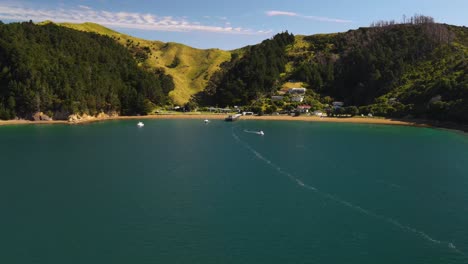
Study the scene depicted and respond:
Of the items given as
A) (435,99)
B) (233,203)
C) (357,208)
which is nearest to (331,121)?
(435,99)

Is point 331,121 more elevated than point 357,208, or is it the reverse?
point 331,121

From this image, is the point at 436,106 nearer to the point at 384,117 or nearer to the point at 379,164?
the point at 384,117

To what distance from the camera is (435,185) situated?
66.9 m

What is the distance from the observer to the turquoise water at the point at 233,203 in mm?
41938

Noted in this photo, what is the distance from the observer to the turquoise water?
41.9 metres

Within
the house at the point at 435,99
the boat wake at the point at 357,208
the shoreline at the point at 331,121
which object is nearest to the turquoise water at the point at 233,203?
the boat wake at the point at 357,208

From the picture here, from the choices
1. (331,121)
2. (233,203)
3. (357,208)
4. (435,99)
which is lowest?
(233,203)

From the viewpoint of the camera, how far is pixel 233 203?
2244 inches

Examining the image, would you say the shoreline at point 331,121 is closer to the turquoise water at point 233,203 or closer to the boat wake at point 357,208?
the turquoise water at point 233,203

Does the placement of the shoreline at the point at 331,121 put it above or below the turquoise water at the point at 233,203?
above

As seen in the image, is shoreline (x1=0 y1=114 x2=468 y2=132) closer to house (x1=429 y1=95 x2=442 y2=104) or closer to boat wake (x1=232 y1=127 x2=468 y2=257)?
house (x1=429 y1=95 x2=442 y2=104)

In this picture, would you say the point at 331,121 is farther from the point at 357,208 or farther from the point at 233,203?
the point at 233,203

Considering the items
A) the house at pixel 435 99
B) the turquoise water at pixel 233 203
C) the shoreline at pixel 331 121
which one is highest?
the house at pixel 435 99

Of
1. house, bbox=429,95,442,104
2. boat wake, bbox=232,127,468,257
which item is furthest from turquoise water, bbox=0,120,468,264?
house, bbox=429,95,442,104
